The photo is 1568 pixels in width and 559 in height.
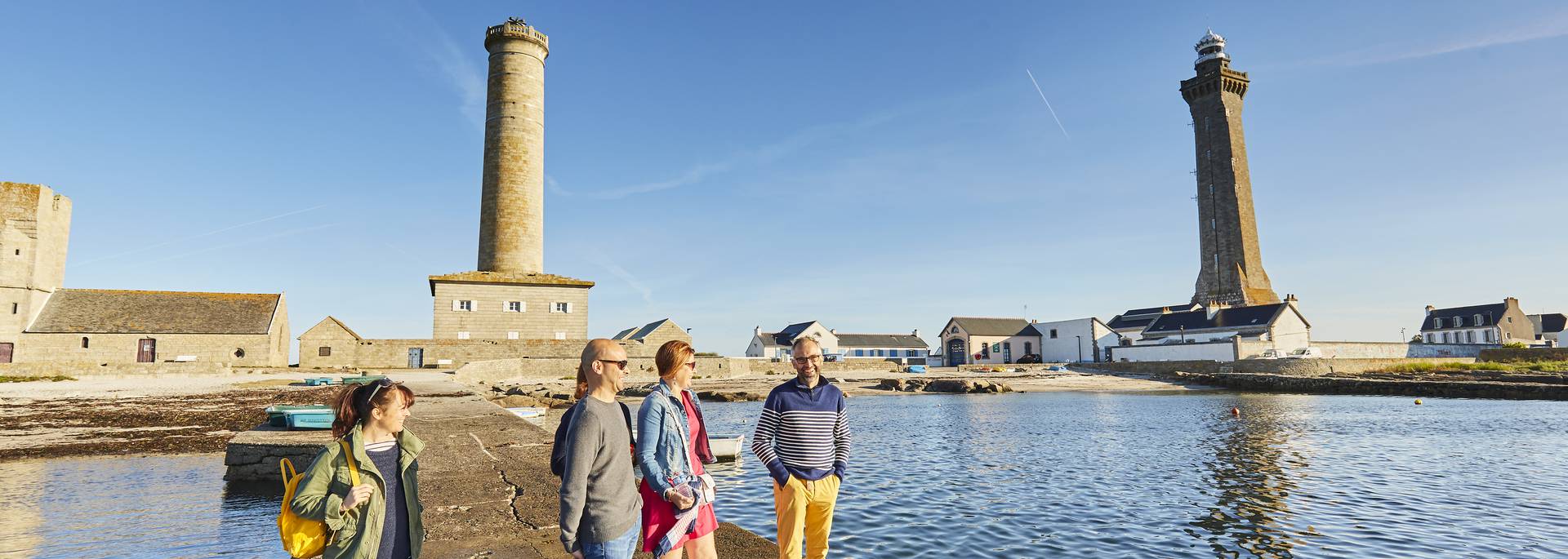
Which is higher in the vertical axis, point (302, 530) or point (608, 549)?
point (302, 530)

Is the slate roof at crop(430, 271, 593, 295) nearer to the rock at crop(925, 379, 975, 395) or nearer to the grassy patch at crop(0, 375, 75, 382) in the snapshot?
the grassy patch at crop(0, 375, 75, 382)

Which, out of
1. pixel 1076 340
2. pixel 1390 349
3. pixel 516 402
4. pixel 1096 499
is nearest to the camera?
pixel 1096 499

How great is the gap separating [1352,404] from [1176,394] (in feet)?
33.5

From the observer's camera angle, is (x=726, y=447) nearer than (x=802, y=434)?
No

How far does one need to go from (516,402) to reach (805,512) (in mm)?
23884

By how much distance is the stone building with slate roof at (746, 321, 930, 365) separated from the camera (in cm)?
8175

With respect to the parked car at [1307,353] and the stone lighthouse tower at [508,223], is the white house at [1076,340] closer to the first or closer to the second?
the parked car at [1307,353]

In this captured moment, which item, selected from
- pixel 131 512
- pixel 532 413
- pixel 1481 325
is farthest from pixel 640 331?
pixel 1481 325

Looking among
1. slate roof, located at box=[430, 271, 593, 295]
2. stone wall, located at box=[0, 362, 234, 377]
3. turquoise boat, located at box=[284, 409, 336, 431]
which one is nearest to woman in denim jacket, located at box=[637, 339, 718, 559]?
turquoise boat, located at box=[284, 409, 336, 431]

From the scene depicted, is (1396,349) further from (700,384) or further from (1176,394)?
(700,384)

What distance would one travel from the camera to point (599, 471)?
3822 millimetres

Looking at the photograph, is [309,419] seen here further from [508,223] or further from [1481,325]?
[1481,325]

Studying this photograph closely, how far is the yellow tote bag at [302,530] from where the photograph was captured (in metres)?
3.35

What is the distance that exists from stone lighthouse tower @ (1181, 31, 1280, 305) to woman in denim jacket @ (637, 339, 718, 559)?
84.9m
